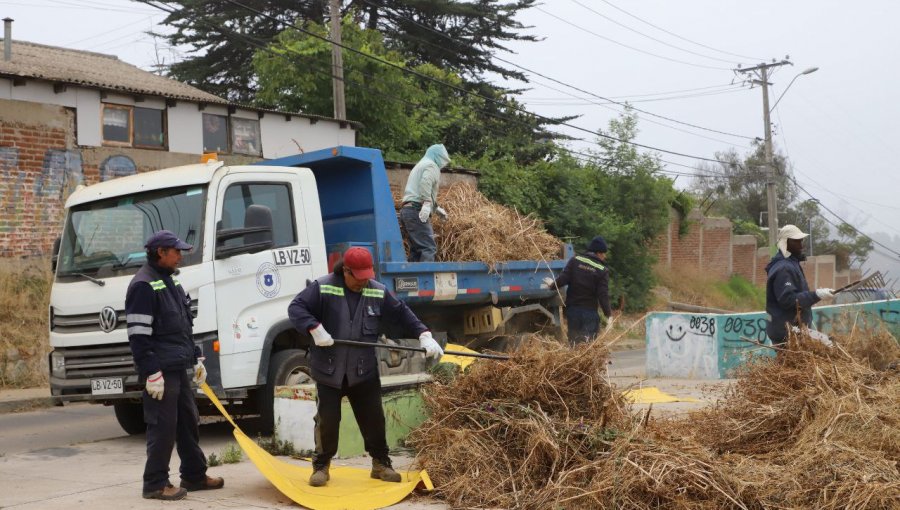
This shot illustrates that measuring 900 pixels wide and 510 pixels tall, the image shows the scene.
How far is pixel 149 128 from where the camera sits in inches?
715

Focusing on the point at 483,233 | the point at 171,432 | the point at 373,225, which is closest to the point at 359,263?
the point at 171,432

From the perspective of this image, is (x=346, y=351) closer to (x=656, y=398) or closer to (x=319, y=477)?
(x=319, y=477)

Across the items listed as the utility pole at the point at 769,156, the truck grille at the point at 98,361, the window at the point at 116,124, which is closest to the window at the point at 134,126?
the window at the point at 116,124

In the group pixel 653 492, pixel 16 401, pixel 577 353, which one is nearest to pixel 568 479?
pixel 653 492

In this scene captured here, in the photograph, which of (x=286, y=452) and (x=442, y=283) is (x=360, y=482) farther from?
(x=442, y=283)

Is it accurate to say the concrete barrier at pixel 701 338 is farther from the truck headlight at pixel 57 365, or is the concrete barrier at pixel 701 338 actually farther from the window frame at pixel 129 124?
the window frame at pixel 129 124

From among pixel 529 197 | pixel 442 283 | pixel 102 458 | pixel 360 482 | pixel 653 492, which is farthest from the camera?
pixel 529 197

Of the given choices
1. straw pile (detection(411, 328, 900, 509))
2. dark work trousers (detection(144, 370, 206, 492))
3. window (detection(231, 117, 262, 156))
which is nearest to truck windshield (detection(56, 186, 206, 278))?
dark work trousers (detection(144, 370, 206, 492))

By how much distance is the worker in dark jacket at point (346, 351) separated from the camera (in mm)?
6508

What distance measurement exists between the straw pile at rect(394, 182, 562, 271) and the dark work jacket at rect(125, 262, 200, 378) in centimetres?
461

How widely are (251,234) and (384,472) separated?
3055mm

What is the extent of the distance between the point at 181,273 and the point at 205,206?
667 millimetres

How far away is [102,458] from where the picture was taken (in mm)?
8398

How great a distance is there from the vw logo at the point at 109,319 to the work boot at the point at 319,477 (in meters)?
3.00
